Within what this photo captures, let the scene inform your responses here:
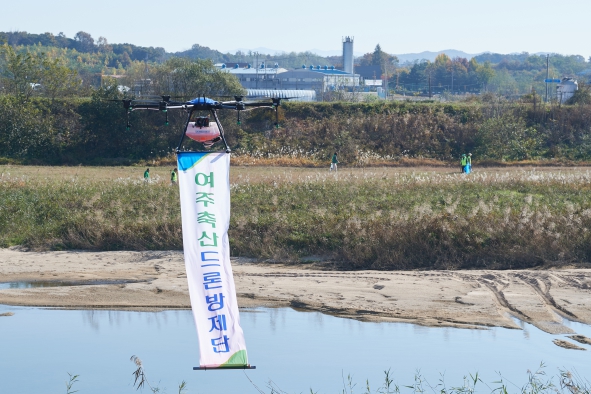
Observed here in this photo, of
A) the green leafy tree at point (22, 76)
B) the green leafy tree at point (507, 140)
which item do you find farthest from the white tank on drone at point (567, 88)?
the green leafy tree at point (22, 76)

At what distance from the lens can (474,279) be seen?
18922 millimetres

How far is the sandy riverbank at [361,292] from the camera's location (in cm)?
1675

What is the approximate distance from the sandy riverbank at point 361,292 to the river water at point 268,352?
488mm

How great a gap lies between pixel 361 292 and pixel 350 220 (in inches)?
176

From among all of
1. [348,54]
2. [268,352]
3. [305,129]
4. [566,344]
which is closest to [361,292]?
[268,352]

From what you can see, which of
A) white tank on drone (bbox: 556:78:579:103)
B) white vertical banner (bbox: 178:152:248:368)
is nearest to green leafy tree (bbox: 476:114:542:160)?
white tank on drone (bbox: 556:78:579:103)

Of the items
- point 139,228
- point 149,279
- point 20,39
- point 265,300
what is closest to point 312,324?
point 265,300

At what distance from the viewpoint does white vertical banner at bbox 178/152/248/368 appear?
33.4 ft

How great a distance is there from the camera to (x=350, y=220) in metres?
22.5

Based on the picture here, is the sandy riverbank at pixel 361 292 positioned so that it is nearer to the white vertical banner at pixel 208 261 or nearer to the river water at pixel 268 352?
the river water at pixel 268 352

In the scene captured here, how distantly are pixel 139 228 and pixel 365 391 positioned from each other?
39.8 ft

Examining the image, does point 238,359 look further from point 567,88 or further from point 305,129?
point 567,88

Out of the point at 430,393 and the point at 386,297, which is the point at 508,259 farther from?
the point at 430,393

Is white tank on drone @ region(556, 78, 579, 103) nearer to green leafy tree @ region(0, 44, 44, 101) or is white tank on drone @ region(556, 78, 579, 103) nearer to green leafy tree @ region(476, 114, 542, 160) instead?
green leafy tree @ region(476, 114, 542, 160)
